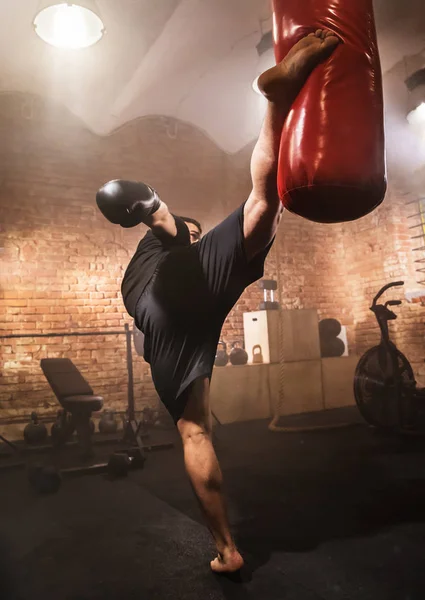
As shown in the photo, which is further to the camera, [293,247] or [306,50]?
[293,247]

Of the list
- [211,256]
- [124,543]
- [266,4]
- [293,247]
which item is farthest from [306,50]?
[293,247]

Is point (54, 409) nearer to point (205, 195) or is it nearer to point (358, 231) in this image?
point (205, 195)

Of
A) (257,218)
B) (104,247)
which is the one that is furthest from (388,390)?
(104,247)

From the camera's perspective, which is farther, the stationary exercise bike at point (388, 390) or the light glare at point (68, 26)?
the light glare at point (68, 26)

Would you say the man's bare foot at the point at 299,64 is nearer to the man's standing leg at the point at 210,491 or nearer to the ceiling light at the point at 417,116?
the man's standing leg at the point at 210,491

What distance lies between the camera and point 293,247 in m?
6.29

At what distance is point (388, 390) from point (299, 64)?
3192mm

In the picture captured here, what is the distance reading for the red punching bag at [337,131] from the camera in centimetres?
105

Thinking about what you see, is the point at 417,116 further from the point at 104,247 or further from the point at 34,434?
the point at 34,434

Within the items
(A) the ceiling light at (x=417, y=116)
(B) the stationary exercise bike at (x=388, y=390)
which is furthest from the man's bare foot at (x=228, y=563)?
(A) the ceiling light at (x=417, y=116)

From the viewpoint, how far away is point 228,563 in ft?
4.75

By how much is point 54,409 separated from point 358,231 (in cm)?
443

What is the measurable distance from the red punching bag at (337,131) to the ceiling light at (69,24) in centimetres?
320

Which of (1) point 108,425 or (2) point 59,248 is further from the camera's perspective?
(2) point 59,248
